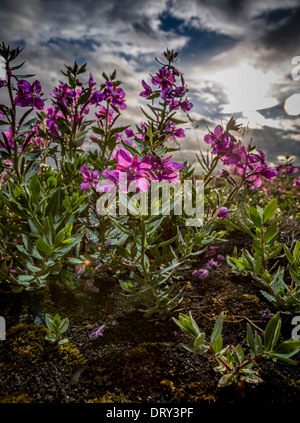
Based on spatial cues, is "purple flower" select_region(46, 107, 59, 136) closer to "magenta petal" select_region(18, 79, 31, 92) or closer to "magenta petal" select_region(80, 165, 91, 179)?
"magenta petal" select_region(18, 79, 31, 92)

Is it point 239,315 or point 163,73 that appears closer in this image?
point 239,315

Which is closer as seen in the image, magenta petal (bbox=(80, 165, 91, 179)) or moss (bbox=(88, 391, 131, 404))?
moss (bbox=(88, 391, 131, 404))

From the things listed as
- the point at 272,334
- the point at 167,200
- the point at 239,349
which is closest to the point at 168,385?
the point at 239,349

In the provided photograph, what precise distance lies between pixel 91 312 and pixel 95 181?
0.90 m

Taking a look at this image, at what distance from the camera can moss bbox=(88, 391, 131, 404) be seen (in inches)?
41.8

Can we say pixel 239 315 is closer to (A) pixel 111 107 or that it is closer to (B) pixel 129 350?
(B) pixel 129 350

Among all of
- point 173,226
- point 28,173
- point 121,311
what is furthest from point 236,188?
point 28,173

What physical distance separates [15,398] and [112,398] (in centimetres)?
38

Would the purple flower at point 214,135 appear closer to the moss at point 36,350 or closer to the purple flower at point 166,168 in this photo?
the purple flower at point 166,168

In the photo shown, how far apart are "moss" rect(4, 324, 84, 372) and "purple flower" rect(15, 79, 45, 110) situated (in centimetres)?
158

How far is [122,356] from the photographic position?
1.32 meters

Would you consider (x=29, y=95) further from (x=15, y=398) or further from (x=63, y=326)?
(x=15, y=398)

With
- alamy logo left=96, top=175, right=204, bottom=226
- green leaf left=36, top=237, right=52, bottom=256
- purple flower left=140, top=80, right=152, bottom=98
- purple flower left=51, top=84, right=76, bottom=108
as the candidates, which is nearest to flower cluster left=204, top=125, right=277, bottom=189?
alamy logo left=96, top=175, right=204, bottom=226

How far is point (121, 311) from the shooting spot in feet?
5.56
